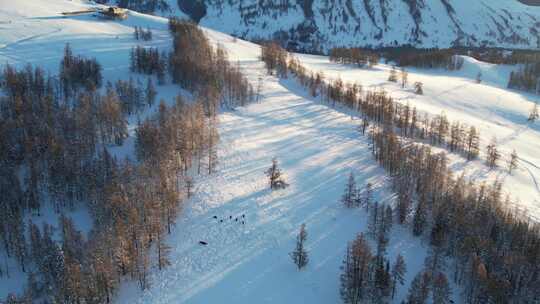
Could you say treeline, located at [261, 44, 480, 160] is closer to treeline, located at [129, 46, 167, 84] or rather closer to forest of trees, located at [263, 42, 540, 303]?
forest of trees, located at [263, 42, 540, 303]

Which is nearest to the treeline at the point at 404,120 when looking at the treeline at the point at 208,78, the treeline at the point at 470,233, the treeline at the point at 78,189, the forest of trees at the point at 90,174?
the treeline at the point at 208,78

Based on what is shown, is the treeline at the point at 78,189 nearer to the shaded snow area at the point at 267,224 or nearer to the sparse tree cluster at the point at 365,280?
the shaded snow area at the point at 267,224

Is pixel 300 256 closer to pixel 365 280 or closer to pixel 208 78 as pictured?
pixel 365 280

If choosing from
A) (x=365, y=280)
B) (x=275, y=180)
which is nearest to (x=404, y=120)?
(x=275, y=180)

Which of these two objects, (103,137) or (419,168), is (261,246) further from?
(103,137)

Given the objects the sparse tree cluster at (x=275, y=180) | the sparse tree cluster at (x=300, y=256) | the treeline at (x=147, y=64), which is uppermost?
the treeline at (x=147, y=64)

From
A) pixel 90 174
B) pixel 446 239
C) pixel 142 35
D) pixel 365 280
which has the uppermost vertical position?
pixel 142 35
